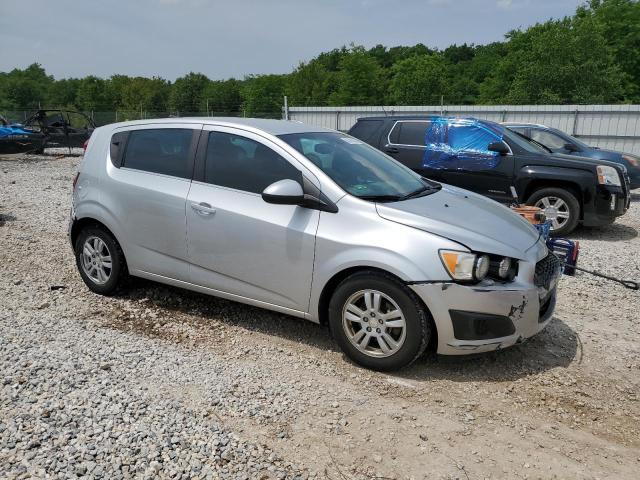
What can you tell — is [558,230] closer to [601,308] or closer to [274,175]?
[601,308]

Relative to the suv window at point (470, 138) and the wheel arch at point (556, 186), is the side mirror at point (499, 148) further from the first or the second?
the wheel arch at point (556, 186)

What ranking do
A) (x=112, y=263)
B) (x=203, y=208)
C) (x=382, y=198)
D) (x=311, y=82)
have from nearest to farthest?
(x=382, y=198) < (x=203, y=208) < (x=112, y=263) < (x=311, y=82)

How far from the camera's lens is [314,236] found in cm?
381

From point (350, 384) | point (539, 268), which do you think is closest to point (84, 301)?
point (350, 384)

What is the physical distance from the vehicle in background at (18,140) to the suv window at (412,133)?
46.4ft

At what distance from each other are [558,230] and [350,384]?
19.6 ft

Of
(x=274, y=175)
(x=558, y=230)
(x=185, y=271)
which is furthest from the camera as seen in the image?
(x=558, y=230)

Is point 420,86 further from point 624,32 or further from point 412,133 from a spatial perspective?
point 412,133

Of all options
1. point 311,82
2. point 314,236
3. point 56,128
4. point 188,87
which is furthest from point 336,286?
point 188,87

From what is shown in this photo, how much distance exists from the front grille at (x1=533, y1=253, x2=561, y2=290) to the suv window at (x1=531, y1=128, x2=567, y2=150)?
8538mm

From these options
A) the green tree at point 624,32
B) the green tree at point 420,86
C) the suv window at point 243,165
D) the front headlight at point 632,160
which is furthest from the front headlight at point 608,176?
the green tree at point 624,32

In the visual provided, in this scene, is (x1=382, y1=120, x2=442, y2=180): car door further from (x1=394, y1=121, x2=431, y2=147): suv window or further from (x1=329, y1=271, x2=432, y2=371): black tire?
(x1=329, y1=271, x2=432, y2=371): black tire

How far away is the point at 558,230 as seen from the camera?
830cm

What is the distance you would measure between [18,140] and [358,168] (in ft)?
56.0
